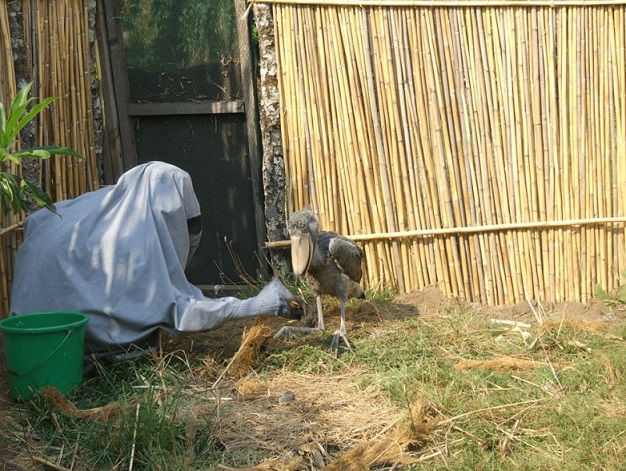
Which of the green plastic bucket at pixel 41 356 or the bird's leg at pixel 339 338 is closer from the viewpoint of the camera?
the green plastic bucket at pixel 41 356

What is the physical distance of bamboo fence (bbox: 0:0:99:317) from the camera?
5.88 metres

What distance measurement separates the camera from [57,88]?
→ 624cm

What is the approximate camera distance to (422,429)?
429 cm

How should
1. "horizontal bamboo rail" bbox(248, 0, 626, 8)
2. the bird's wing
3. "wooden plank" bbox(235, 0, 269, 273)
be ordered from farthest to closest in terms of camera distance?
"wooden plank" bbox(235, 0, 269, 273) < "horizontal bamboo rail" bbox(248, 0, 626, 8) < the bird's wing

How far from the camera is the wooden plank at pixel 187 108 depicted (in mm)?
6887

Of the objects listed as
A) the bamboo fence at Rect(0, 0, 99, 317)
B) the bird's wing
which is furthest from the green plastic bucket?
the bird's wing

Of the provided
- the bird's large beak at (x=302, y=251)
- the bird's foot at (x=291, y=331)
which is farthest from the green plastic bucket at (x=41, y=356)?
the bird's large beak at (x=302, y=251)

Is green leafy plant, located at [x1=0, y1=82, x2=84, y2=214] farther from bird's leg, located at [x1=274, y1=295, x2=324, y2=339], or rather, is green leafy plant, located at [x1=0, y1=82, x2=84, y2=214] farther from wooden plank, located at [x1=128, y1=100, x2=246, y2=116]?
wooden plank, located at [x1=128, y1=100, x2=246, y2=116]

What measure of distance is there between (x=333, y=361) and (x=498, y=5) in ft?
9.63

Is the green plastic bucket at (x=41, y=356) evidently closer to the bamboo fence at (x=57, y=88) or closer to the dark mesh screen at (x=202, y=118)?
the bamboo fence at (x=57, y=88)

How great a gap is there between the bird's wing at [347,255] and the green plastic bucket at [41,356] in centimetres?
178

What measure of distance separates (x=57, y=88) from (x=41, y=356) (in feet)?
7.76

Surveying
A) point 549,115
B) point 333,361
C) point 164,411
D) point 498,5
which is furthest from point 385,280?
point 164,411

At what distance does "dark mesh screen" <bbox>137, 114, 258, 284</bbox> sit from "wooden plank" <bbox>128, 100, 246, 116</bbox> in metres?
0.07
